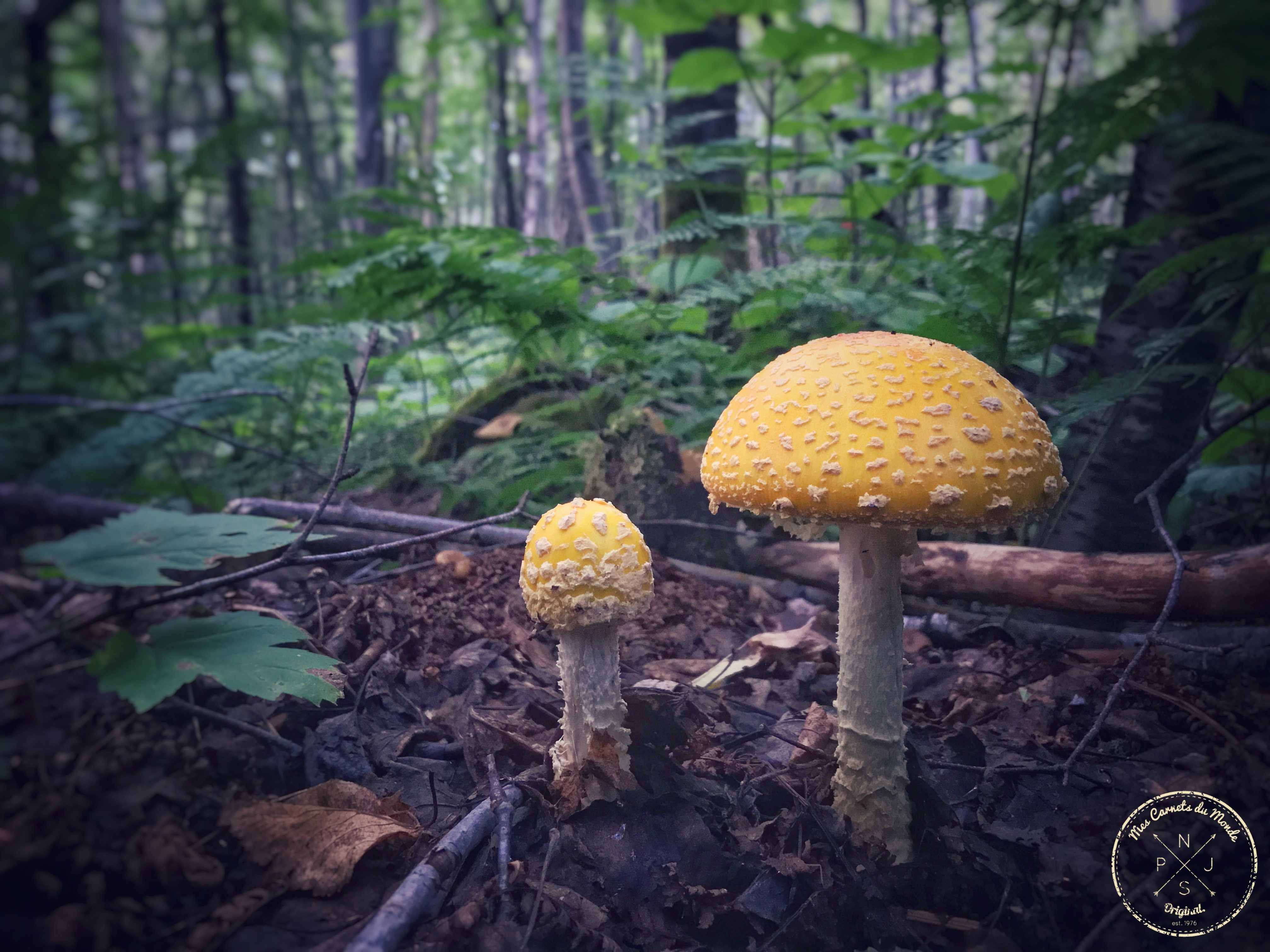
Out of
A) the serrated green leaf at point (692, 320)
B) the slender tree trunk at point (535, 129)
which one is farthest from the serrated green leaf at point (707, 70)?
the slender tree trunk at point (535, 129)

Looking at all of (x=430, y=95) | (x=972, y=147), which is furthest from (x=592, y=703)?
(x=430, y=95)

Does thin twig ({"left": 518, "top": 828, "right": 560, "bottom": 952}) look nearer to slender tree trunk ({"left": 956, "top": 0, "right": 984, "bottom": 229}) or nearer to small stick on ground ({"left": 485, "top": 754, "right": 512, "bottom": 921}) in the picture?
small stick on ground ({"left": 485, "top": 754, "right": 512, "bottom": 921})

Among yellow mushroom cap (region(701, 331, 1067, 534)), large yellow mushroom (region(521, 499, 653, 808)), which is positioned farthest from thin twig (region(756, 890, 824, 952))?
yellow mushroom cap (region(701, 331, 1067, 534))

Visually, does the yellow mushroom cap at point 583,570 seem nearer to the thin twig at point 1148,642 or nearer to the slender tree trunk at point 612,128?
the thin twig at point 1148,642

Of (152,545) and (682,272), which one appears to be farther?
(682,272)

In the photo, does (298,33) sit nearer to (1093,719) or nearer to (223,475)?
(223,475)

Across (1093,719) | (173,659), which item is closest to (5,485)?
(173,659)

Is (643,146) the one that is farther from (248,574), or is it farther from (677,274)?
(248,574)
